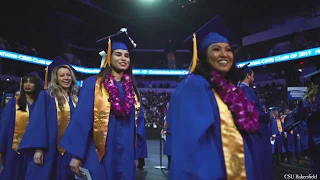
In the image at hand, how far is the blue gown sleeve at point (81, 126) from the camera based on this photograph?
103 inches

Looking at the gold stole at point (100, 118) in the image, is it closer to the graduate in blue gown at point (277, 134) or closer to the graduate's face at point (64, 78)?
the graduate's face at point (64, 78)

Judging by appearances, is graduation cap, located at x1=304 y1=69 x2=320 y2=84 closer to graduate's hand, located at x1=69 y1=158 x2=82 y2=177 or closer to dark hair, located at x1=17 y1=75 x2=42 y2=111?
graduate's hand, located at x1=69 y1=158 x2=82 y2=177

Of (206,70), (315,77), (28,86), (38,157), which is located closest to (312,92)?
(315,77)

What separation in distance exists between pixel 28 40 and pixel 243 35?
18189mm

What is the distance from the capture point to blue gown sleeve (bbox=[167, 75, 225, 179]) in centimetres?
177

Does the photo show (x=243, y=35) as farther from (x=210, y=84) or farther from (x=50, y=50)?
(x=210, y=84)

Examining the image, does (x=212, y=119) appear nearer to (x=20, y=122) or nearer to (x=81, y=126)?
(x=81, y=126)

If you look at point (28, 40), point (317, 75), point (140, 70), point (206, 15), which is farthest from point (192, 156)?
point (140, 70)

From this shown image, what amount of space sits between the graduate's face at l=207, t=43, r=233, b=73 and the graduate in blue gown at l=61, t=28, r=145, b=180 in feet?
3.64

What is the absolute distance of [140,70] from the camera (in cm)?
3047

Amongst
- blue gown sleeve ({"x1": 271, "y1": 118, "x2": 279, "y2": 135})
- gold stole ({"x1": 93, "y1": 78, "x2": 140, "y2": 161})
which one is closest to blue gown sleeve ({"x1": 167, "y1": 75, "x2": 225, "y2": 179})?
gold stole ({"x1": 93, "y1": 78, "x2": 140, "y2": 161})

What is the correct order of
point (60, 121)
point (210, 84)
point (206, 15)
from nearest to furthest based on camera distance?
point (210, 84) → point (60, 121) → point (206, 15)

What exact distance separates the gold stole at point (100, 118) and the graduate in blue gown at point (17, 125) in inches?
86.7

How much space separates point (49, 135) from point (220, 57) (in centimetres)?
226
